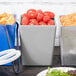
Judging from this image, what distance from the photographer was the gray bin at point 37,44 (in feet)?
2.62

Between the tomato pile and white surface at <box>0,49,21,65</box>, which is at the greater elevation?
the tomato pile

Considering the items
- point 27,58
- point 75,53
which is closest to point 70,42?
point 75,53

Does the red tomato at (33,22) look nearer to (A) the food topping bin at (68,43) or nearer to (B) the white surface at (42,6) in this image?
(A) the food topping bin at (68,43)

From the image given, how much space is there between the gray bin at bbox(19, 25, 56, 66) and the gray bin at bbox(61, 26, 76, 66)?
0.12 ft

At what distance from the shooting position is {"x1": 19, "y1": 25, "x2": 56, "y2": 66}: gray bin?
Result: 80cm

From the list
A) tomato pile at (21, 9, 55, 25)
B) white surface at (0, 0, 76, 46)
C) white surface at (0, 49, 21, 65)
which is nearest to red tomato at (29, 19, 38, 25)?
tomato pile at (21, 9, 55, 25)

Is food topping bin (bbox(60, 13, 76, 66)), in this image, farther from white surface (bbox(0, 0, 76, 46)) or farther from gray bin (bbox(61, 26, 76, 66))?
white surface (bbox(0, 0, 76, 46))

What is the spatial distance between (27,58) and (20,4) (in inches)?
13.2

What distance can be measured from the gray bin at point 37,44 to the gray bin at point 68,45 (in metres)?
0.04

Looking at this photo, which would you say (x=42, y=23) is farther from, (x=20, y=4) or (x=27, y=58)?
(x=20, y=4)

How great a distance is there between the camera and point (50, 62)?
2.83ft

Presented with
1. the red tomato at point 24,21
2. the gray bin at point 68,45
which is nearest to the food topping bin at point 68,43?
the gray bin at point 68,45

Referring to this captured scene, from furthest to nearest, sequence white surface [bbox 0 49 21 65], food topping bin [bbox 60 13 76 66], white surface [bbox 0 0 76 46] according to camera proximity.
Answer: white surface [bbox 0 0 76 46], food topping bin [bbox 60 13 76 66], white surface [bbox 0 49 21 65]

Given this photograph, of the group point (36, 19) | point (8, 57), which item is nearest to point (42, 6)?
point (36, 19)
